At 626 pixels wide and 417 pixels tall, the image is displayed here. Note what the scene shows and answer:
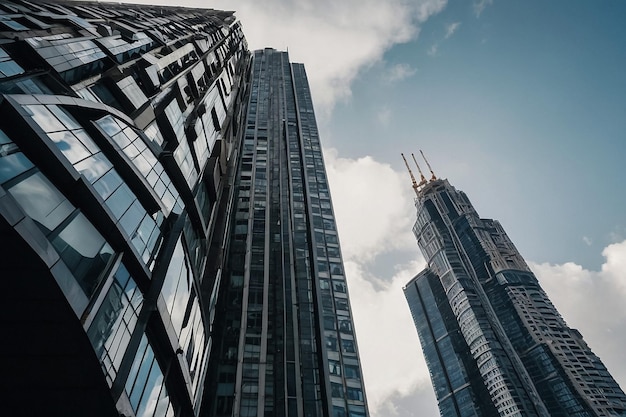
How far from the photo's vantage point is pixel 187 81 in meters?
34.9

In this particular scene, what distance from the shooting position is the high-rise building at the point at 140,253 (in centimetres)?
1179

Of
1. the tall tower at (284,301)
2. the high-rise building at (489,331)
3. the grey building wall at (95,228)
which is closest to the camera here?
the grey building wall at (95,228)

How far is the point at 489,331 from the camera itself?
134 metres

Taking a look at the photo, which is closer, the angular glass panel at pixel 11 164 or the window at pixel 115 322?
the angular glass panel at pixel 11 164

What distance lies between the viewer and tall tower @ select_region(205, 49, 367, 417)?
36469mm

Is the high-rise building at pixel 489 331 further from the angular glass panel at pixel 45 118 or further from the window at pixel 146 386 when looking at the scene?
the angular glass panel at pixel 45 118

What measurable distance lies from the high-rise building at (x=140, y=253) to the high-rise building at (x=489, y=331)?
10011 cm

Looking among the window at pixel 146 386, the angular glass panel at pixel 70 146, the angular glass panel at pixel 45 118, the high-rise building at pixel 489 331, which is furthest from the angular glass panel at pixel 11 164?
the high-rise building at pixel 489 331

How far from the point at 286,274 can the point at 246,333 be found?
36.8 ft

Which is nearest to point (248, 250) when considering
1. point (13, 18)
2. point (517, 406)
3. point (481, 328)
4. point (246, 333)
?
point (246, 333)

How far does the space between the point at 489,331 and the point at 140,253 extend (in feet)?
466

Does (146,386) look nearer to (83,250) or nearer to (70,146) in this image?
(83,250)

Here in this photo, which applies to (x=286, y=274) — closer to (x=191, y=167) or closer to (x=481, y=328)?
(x=191, y=167)

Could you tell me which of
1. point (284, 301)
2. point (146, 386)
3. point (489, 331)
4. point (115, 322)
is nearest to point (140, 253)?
point (115, 322)
